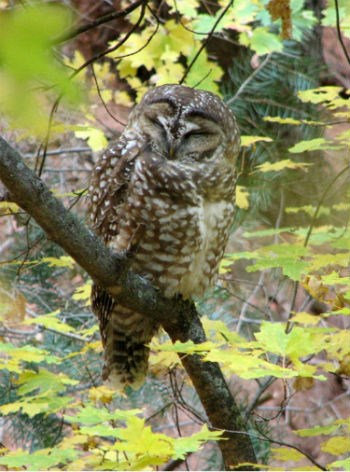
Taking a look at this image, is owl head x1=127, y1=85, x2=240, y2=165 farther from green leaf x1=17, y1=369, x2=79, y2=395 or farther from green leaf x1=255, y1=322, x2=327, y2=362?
green leaf x1=255, y1=322, x2=327, y2=362

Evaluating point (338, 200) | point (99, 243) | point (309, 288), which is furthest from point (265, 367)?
point (338, 200)

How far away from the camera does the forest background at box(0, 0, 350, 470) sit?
1474 millimetres

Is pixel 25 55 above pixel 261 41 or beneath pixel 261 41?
beneath

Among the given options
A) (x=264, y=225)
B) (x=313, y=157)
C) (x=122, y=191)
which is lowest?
(x=122, y=191)

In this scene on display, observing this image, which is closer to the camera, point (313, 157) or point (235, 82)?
point (235, 82)

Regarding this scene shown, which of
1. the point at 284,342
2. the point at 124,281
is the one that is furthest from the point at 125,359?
the point at 284,342

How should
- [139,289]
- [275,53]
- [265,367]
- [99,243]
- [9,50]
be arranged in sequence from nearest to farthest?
[9,50]
[265,367]
[99,243]
[139,289]
[275,53]

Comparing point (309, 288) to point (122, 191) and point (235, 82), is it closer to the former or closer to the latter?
point (122, 191)

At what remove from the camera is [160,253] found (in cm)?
249

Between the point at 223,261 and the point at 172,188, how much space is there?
600 millimetres

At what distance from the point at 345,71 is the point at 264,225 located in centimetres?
192

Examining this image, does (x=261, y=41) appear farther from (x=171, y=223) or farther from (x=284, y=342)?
(x=284, y=342)

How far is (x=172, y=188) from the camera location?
2.43 m

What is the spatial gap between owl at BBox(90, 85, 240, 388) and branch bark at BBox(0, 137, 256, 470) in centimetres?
14
